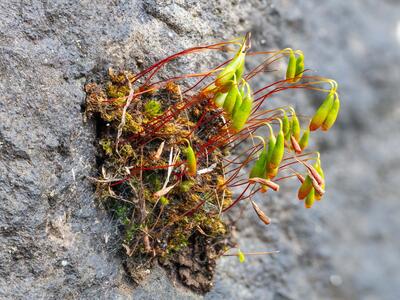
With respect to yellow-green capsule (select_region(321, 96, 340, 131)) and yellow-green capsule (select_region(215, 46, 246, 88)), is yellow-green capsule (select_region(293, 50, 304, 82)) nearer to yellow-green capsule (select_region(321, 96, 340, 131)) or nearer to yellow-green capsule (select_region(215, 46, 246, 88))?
yellow-green capsule (select_region(321, 96, 340, 131))

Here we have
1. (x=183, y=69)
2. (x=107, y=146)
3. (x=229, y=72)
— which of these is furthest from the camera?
(x=183, y=69)

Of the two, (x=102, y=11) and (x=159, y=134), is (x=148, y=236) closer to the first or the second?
(x=159, y=134)

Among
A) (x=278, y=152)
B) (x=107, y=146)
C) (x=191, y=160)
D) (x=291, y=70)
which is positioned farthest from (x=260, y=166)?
(x=107, y=146)

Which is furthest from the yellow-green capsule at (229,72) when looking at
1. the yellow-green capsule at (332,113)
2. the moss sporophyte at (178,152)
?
the yellow-green capsule at (332,113)

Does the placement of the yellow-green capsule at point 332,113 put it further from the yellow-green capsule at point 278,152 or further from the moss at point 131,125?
the moss at point 131,125

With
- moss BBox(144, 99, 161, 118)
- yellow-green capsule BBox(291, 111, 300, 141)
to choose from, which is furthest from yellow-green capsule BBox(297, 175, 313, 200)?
moss BBox(144, 99, 161, 118)

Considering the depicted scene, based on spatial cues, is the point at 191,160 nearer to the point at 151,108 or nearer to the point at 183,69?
the point at 151,108
